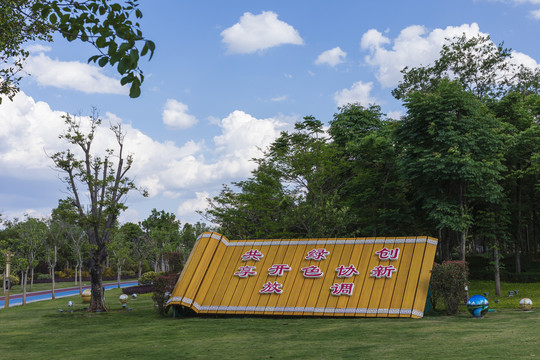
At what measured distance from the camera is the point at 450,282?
15.2 metres

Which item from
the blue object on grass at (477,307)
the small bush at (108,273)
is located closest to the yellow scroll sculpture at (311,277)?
the blue object on grass at (477,307)

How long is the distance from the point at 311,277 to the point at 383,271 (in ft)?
7.89

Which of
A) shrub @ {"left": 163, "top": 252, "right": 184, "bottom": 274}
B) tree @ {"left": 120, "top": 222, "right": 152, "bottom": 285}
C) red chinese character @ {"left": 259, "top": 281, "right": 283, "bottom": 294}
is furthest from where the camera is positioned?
tree @ {"left": 120, "top": 222, "right": 152, "bottom": 285}

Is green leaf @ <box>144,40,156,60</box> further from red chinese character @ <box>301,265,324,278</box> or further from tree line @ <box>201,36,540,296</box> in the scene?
tree line @ <box>201,36,540,296</box>

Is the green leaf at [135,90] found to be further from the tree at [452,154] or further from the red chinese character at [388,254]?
the tree at [452,154]

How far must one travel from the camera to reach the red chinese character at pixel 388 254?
16328 mm

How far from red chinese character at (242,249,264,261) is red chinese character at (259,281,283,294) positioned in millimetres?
1301

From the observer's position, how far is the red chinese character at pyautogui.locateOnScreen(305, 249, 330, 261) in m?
17.2

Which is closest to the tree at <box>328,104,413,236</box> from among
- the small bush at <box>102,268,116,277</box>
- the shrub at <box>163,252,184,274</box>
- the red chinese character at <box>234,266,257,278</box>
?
the shrub at <box>163,252,184,274</box>

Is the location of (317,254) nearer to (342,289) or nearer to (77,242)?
(342,289)

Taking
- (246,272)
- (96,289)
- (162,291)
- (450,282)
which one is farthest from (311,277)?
(96,289)

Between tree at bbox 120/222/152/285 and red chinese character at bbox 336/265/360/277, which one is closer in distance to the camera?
red chinese character at bbox 336/265/360/277

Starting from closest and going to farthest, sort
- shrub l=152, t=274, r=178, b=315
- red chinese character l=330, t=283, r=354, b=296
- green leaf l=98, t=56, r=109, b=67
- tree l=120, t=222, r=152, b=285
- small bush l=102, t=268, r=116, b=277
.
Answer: green leaf l=98, t=56, r=109, b=67 < red chinese character l=330, t=283, r=354, b=296 < shrub l=152, t=274, r=178, b=315 < tree l=120, t=222, r=152, b=285 < small bush l=102, t=268, r=116, b=277

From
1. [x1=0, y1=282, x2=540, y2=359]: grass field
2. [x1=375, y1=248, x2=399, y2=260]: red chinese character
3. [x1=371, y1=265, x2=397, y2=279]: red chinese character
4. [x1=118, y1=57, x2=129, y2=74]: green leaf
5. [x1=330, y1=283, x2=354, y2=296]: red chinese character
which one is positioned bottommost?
[x1=0, y1=282, x2=540, y2=359]: grass field
